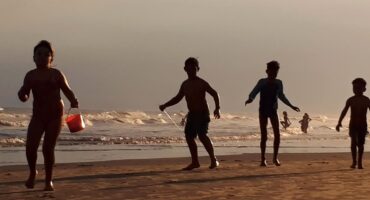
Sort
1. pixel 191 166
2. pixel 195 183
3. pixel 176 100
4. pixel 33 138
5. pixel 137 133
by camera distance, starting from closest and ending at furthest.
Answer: pixel 33 138 < pixel 195 183 < pixel 191 166 < pixel 176 100 < pixel 137 133

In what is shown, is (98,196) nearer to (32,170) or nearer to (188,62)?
(32,170)

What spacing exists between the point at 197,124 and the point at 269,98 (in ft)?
5.31

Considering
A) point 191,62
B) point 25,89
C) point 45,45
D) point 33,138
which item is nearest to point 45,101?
point 25,89

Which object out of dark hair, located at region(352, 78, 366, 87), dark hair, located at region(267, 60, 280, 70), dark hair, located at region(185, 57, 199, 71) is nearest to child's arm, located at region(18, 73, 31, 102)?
dark hair, located at region(185, 57, 199, 71)

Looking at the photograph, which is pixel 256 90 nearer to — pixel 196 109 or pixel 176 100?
pixel 196 109

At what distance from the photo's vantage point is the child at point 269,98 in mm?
12648

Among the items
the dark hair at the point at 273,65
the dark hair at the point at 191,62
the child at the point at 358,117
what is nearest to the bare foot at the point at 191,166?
the dark hair at the point at 191,62

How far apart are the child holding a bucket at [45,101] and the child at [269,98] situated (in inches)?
199

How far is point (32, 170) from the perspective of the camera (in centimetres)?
843

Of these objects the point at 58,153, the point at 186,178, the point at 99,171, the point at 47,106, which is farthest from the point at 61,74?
the point at 58,153

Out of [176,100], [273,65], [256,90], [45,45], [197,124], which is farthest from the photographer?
[256,90]

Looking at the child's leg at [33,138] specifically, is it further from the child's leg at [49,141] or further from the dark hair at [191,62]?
the dark hair at [191,62]

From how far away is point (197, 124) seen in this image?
11.9m

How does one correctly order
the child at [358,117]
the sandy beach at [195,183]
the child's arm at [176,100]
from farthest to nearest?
the child at [358,117], the child's arm at [176,100], the sandy beach at [195,183]
